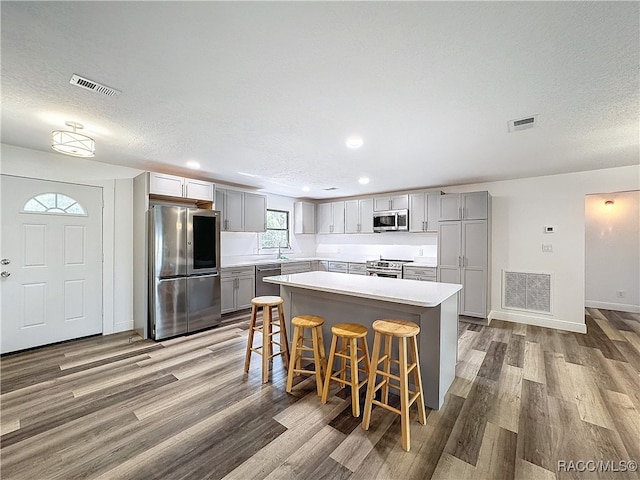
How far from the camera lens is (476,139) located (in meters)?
2.86

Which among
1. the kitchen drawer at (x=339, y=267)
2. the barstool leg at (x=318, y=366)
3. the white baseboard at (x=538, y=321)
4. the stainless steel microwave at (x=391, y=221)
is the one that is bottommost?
the white baseboard at (x=538, y=321)

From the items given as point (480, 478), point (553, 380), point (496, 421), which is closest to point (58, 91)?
point (480, 478)

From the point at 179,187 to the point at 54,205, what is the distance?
148 cm

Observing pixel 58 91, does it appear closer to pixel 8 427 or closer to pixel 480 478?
pixel 8 427

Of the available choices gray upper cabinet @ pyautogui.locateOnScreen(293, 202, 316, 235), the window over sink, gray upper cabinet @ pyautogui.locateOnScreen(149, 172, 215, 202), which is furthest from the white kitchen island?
gray upper cabinet @ pyautogui.locateOnScreen(293, 202, 316, 235)

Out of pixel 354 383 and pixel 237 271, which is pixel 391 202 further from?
pixel 354 383

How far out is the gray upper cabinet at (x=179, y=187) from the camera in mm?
4016

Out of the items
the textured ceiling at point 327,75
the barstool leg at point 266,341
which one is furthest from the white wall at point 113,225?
the barstool leg at point 266,341

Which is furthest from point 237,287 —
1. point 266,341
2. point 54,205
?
point 54,205

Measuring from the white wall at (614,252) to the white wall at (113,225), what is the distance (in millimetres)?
8182

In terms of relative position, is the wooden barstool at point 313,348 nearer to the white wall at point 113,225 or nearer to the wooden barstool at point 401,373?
the wooden barstool at point 401,373

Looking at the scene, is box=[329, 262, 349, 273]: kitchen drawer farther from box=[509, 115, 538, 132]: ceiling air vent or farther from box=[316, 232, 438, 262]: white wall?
box=[509, 115, 538, 132]: ceiling air vent

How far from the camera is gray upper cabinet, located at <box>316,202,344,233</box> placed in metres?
6.64

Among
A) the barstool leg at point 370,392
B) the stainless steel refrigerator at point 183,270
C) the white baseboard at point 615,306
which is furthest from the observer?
the white baseboard at point 615,306
